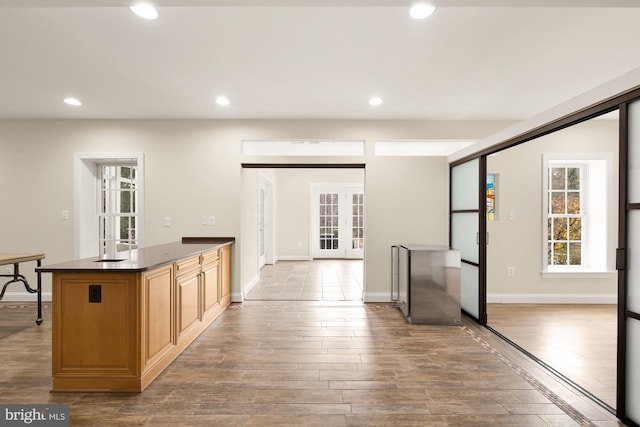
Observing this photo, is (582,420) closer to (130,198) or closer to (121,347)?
(121,347)

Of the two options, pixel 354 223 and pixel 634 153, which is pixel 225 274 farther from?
pixel 354 223

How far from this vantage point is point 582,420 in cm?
212

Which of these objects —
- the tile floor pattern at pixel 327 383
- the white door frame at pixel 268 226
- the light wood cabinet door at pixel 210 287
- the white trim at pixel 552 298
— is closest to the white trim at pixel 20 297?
the tile floor pattern at pixel 327 383

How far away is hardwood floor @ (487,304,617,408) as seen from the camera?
271cm

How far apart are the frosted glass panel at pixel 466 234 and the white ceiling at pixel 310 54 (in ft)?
4.46

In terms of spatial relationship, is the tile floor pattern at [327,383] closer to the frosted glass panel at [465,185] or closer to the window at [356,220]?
the frosted glass panel at [465,185]

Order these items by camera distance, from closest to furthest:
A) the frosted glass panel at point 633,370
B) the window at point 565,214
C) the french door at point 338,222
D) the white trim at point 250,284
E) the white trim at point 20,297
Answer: the frosted glass panel at point 633,370 → the white trim at point 20,297 → the window at point 565,214 → the white trim at point 250,284 → the french door at point 338,222

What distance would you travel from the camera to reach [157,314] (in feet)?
8.91

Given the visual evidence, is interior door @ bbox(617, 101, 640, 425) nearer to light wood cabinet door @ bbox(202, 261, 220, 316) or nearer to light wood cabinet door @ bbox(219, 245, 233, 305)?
light wood cabinet door @ bbox(202, 261, 220, 316)

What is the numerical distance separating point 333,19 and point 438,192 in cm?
314

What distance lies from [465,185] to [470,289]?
1276 mm

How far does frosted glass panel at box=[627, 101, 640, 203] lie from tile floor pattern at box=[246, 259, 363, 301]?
3.55 metres

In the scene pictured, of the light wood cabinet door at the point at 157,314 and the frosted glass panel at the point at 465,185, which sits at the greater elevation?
the frosted glass panel at the point at 465,185

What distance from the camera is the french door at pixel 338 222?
9.89 metres
